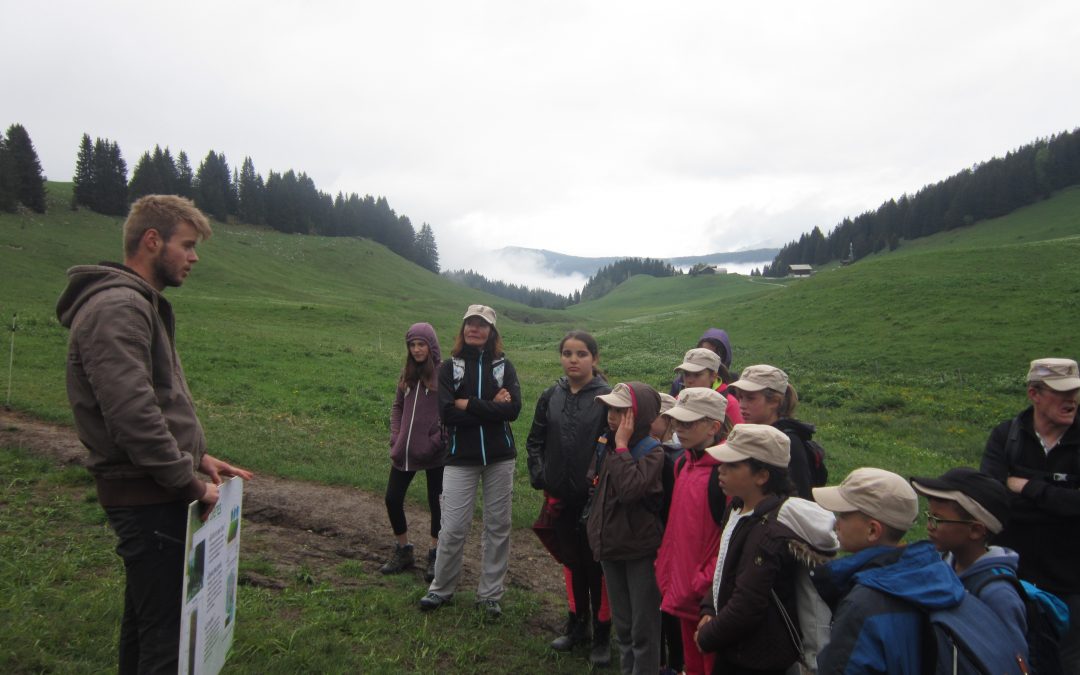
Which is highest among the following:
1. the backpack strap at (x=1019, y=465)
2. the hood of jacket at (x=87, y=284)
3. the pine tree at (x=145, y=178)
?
the pine tree at (x=145, y=178)

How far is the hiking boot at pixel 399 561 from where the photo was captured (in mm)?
6043

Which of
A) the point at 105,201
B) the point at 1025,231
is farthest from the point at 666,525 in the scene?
the point at 1025,231

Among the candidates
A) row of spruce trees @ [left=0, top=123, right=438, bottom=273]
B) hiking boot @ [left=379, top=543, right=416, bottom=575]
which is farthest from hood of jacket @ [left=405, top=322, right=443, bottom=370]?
row of spruce trees @ [left=0, top=123, right=438, bottom=273]

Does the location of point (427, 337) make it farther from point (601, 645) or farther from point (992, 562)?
point (992, 562)

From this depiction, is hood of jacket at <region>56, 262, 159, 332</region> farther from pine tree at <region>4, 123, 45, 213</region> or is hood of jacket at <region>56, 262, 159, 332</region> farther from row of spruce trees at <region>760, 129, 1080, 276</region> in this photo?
row of spruce trees at <region>760, 129, 1080, 276</region>

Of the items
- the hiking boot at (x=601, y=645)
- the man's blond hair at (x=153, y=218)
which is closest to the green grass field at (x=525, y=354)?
the hiking boot at (x=601, y=645)

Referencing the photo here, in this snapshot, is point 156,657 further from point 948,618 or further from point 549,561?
point 549,561

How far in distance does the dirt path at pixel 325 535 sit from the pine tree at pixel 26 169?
66.7m

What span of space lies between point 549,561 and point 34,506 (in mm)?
5973

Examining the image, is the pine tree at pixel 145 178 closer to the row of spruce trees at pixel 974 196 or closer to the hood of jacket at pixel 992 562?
the hood of jacket at pixel 992 562

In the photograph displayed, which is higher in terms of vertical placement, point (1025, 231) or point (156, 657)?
point (1025, 231)

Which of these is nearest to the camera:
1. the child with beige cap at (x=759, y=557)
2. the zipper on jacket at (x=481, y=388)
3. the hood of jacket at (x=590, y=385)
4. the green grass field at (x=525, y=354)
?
the child with beige cap at (x=759, y=557)

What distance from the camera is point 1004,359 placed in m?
23.2

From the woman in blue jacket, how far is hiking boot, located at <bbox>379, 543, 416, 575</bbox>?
0.72 m
